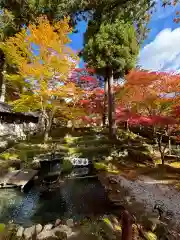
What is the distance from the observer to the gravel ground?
6.27 m

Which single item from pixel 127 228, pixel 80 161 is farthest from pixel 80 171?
pixel 127 228

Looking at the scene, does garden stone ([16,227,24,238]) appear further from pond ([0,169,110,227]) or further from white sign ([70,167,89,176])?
white sign ([70,167,89,176])

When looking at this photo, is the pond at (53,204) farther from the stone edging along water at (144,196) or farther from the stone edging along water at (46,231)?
the stone edging along water at (46,231)

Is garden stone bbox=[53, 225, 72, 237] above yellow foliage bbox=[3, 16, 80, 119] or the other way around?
the other way around

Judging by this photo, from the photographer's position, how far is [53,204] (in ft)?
24.4

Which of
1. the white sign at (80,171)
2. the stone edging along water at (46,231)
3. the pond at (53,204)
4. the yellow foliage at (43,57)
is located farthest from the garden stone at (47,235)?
the yellow foliage at (43,57)

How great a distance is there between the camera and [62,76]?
49.4 ft

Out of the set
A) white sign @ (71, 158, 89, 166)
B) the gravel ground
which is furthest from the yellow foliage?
the gravel ground

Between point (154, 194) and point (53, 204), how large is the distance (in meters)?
4.00

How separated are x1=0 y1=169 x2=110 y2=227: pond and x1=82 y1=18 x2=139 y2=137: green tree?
8.01 m

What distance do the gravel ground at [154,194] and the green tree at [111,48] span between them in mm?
7129

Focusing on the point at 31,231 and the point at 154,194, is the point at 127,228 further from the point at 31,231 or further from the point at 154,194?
the point at 154,194

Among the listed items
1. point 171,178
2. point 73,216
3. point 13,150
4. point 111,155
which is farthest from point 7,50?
point 171,178

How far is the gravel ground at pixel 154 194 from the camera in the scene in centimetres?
627
